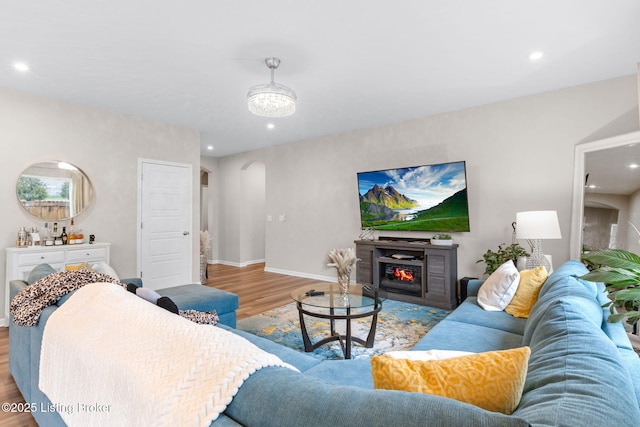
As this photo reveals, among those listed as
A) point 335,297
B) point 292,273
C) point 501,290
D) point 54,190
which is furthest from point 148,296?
point 292,273

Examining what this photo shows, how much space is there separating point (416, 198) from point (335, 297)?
235 cm

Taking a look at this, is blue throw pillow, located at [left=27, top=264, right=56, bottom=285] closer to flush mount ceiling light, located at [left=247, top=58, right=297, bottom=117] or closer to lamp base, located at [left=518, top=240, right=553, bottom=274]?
flush mount ceiling light, located at [left=247, top=58, right=297, bottom=117]

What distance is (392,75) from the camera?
3.34 metres

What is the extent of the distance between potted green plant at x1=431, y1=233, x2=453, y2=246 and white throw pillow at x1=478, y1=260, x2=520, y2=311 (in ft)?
5.19

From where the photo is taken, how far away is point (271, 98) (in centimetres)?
288

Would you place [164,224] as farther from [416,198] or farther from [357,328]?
[416,198]

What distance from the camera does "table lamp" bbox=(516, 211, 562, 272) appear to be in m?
3.13

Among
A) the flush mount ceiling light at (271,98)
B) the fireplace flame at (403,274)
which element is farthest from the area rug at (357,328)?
the flush mount ceiling light at (271,98)

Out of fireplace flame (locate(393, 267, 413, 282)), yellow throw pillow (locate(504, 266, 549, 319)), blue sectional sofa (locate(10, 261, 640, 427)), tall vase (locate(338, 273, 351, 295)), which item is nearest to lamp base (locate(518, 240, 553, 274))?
yellow throw pillow (locate(504, 266, 549, 319))

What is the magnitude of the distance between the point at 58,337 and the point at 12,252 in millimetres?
2972

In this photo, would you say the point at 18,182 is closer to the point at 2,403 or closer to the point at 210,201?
the point at 2,403

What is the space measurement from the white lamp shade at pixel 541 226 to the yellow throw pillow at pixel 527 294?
0.66 meters

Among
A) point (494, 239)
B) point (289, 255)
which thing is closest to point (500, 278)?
point (494, 239)

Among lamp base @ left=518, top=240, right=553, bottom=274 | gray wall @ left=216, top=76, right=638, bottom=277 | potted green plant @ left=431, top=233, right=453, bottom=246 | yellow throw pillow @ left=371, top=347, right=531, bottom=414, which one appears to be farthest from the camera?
potted green plant @ left=431, top=233, right=453, bottom=246
